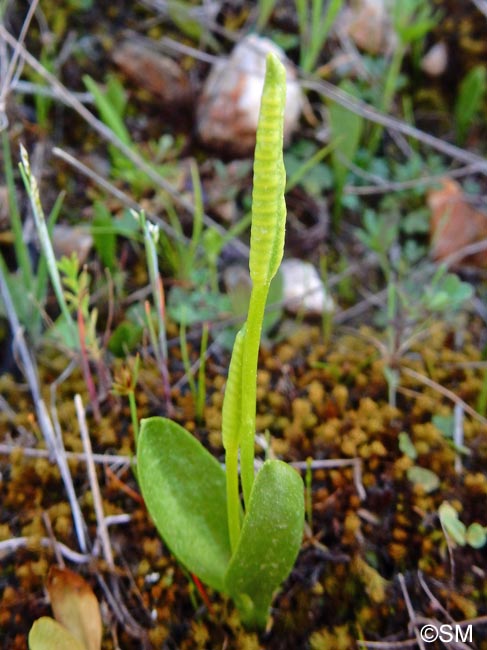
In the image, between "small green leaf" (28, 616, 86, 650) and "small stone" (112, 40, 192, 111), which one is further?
"small stone" (112, 40, 192, 111)

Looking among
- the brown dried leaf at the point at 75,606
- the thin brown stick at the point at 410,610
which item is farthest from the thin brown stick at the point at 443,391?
the brown dried leaf at the point at 75,606

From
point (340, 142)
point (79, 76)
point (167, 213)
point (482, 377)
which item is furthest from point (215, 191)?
point (482, 377)

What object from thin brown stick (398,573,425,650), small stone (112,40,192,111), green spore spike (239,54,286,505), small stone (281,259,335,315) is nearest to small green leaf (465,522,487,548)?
thin brown stick (398,573,425,650)

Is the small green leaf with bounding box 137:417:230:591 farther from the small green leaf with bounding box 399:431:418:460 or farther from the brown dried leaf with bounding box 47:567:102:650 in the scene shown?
the small green leaf with bounding box 399:431:418:460

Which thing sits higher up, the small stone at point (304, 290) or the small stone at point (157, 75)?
the small stone at point (157, 75)

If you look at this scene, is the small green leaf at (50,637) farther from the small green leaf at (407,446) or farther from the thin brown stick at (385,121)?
the thin brown stick at (385,121)

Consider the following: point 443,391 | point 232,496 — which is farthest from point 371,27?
point 232,496

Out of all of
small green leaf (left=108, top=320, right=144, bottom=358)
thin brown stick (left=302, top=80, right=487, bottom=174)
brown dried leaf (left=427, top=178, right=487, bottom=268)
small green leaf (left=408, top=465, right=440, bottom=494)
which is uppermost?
thin brown stick (left=302, top=80, right=487, bottom=174)
